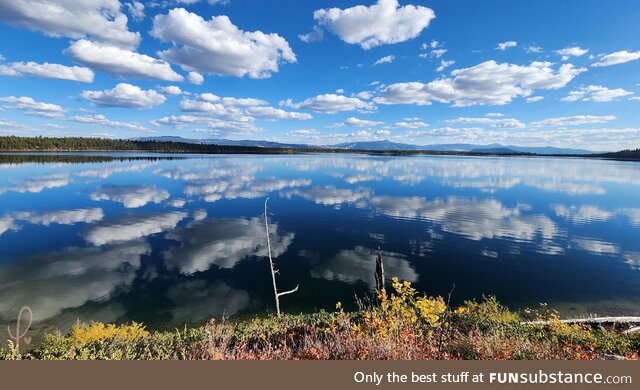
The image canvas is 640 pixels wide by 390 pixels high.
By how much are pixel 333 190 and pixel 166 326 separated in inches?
2987

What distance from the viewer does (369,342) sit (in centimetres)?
1346

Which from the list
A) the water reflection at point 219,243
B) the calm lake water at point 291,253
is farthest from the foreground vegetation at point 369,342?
the water reflection at point 219,243

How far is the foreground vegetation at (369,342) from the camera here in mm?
14125

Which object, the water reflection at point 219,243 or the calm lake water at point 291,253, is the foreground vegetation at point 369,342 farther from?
the water reflection at point 219,243

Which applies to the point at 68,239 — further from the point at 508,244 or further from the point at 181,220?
the point at 508,244

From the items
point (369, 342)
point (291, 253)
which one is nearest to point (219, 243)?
point (291, 253)

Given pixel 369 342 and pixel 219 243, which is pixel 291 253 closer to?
pixel 219 243

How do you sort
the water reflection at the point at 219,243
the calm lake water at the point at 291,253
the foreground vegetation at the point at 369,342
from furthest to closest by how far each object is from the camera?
1. the water reflection at the point at 219,243
2. the calm lake water at the point at 291,253
3. the foreground vegetation at the point at 369,342

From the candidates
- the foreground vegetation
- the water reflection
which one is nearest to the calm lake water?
the water reflection

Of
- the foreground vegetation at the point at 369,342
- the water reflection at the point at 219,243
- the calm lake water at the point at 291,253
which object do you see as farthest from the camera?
the water reflection at the point at 219,243

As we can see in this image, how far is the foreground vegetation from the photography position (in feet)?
46.3

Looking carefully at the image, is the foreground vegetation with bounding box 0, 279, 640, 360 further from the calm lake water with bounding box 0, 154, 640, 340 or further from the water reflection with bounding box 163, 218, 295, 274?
the water reflection with bounding box 163, 218, 295, 274

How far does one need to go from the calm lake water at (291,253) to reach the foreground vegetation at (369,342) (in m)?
6.93

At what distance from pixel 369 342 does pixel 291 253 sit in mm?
29988
